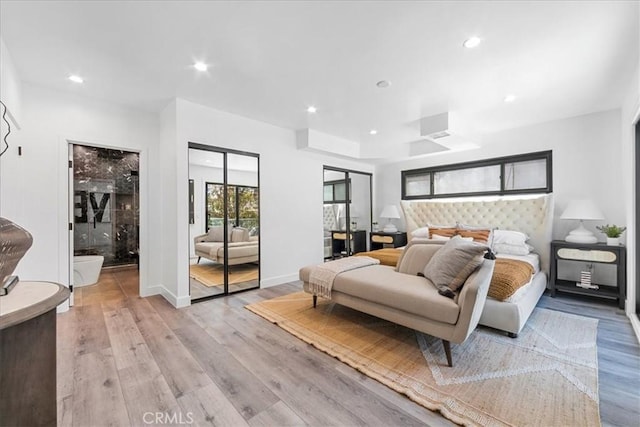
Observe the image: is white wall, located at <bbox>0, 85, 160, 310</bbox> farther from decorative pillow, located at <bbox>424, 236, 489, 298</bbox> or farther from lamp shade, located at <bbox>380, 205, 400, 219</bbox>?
lamp shade, located at <bbox>380, 205, 400, 219</bbox>

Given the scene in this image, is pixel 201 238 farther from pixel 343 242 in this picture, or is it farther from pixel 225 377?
pixel 343 242

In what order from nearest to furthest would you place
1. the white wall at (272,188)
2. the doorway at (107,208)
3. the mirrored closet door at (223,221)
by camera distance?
the white wall at (272,188)
the mirrored closet door at (223,221)
the doorway at (107,208)

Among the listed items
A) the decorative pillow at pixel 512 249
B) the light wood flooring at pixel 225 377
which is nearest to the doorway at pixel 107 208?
the light wood flooring at pixel 225 377

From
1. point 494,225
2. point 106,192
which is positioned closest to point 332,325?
point 494,225

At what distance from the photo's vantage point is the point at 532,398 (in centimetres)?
171

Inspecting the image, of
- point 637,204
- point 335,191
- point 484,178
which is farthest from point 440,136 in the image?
point 335,191

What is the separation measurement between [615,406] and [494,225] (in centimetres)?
319

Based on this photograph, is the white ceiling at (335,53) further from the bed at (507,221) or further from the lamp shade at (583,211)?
the bed at (507,221)

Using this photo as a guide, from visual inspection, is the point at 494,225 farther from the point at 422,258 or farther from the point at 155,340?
the point at 155,340

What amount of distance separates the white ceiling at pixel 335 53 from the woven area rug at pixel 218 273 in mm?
2230

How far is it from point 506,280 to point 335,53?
2.62 metres

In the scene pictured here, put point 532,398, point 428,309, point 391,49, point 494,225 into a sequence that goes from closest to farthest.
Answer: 1. point 532,398
2. point 428,309
3. point 391,49
4. point 494,225

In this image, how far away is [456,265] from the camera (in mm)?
2262

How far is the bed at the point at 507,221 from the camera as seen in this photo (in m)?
2.55
